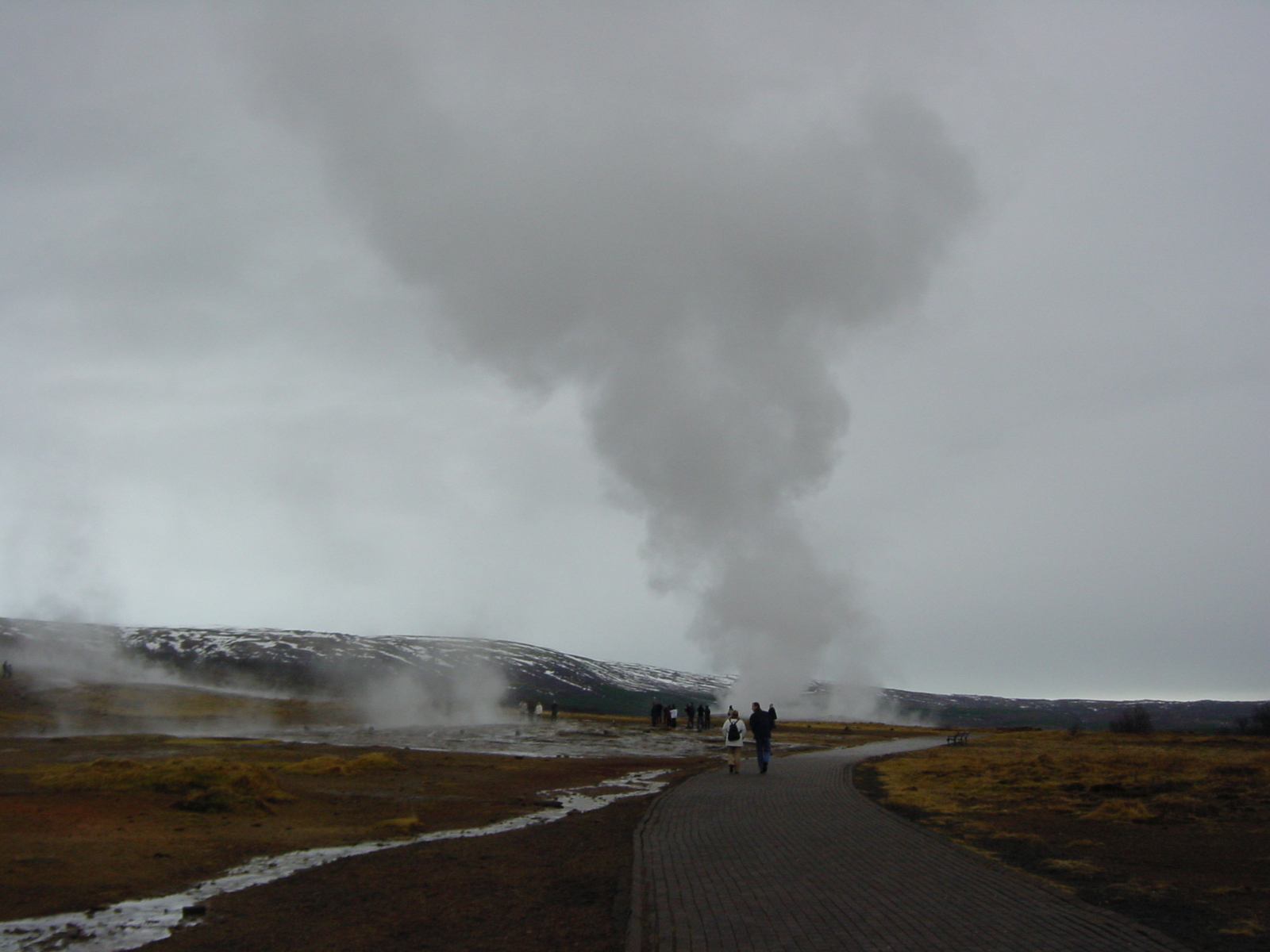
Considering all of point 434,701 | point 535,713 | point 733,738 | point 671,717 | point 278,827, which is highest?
point 733,738

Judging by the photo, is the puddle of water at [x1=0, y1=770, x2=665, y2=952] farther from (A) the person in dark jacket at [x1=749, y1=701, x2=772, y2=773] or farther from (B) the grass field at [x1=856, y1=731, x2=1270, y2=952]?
(A) the person in dark jacket at [x1=749, y1=701, x2=772, y2=773]

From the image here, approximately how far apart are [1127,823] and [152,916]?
1594 centimetres

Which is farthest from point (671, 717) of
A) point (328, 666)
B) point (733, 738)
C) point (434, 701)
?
point (328, 666)

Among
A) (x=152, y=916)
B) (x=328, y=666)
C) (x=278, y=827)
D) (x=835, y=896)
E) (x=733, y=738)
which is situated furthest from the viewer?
(x=328, y=666)

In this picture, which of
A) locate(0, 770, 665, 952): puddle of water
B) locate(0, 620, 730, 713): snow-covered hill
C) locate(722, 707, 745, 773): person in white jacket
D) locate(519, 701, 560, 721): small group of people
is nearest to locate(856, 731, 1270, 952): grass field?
locate(722, 707, 745, 773): person in white jacket

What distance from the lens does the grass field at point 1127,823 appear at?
9461 mm

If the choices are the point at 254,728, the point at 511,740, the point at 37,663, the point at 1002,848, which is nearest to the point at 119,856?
the point at 1002,848

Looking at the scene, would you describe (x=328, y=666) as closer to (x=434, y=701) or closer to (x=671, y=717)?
(x=434, y=701)

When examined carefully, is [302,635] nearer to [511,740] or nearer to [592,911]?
[511,740]

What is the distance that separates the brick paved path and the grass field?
2.44 feet

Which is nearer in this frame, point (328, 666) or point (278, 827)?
point (278, 827)

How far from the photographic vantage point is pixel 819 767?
2741cm

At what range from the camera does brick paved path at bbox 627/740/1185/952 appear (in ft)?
26.2

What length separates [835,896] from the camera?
9719mm
